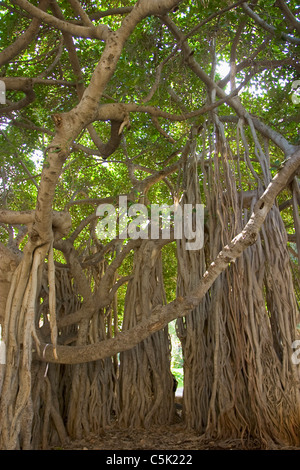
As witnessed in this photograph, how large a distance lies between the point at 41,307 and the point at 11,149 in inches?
65.2

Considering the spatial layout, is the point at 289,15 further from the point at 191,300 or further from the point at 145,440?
the point at 145,440

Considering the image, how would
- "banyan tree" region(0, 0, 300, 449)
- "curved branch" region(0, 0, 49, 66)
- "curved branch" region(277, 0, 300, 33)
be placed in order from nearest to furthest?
"banyan tree" region(0, 0, 300, 449), "curved branch" region(0, 0, 49, 66), "curved branch" region(277, 0, 300, 33)

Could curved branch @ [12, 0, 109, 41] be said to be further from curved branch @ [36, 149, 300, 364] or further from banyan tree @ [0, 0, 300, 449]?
curved branch @ [36, 149, 300, 364]

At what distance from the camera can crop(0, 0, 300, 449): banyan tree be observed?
295 cm

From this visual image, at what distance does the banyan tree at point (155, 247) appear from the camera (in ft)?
9.69

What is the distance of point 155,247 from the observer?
4699 mm

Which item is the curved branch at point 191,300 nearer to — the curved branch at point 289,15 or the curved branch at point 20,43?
the curved branch at point 289,15

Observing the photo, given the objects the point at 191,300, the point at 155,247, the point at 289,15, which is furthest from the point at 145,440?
the point at 289,15

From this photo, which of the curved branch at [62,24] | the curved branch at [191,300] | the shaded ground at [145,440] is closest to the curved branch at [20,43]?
the curved branch at [62,24]

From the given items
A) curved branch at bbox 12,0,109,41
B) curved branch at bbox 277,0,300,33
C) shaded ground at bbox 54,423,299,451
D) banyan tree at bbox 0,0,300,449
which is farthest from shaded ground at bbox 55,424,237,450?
curved branch at bbox 277,0,300,33

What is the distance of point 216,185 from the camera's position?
13.0 feet

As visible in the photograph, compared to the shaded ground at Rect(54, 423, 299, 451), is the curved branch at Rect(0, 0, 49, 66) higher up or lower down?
higher up

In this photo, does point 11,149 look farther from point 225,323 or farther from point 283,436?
point 283,436

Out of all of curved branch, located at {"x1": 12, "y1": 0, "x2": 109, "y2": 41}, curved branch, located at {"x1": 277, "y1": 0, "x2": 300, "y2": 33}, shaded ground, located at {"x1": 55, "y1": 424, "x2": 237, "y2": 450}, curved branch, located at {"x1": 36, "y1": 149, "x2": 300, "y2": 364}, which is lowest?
shaded ground, located at {"x1": 55, "y1": 424, "x2": 237, "y2": 450}
